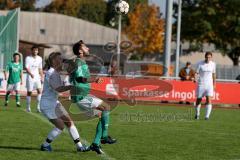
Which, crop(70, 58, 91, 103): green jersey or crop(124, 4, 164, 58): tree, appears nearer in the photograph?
crop(70, 58, 91, 103): green jersey

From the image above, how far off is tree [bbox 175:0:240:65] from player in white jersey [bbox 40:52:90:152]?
6329cm

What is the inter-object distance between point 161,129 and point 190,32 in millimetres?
59658

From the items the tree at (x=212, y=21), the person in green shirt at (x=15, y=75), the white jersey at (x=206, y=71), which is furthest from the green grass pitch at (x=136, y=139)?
the tree at (x=212, y=21)

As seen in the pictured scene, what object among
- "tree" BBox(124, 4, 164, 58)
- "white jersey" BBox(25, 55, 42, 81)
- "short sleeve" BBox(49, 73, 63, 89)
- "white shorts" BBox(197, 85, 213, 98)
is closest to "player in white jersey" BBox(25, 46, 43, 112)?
"white jersey" BBox(25, 55, 42, 81)

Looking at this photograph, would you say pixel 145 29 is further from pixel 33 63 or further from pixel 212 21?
pixel 33 63

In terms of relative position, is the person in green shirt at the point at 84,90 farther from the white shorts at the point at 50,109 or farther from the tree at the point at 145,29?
the tree at the point at 145,29

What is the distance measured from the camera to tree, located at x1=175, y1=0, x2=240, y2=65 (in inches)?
2928

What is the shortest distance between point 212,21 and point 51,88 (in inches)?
2565

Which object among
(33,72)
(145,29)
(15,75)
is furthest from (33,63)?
(145,29)

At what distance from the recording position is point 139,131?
15891mm

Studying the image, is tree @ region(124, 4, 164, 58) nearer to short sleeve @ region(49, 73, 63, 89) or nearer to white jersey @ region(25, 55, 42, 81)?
white jersey @ region(25, 55, 42, 81)

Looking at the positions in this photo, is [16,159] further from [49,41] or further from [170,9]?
[49,41]

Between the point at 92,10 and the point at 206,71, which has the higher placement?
the point at 92,10

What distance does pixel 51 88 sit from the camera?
1140cm
